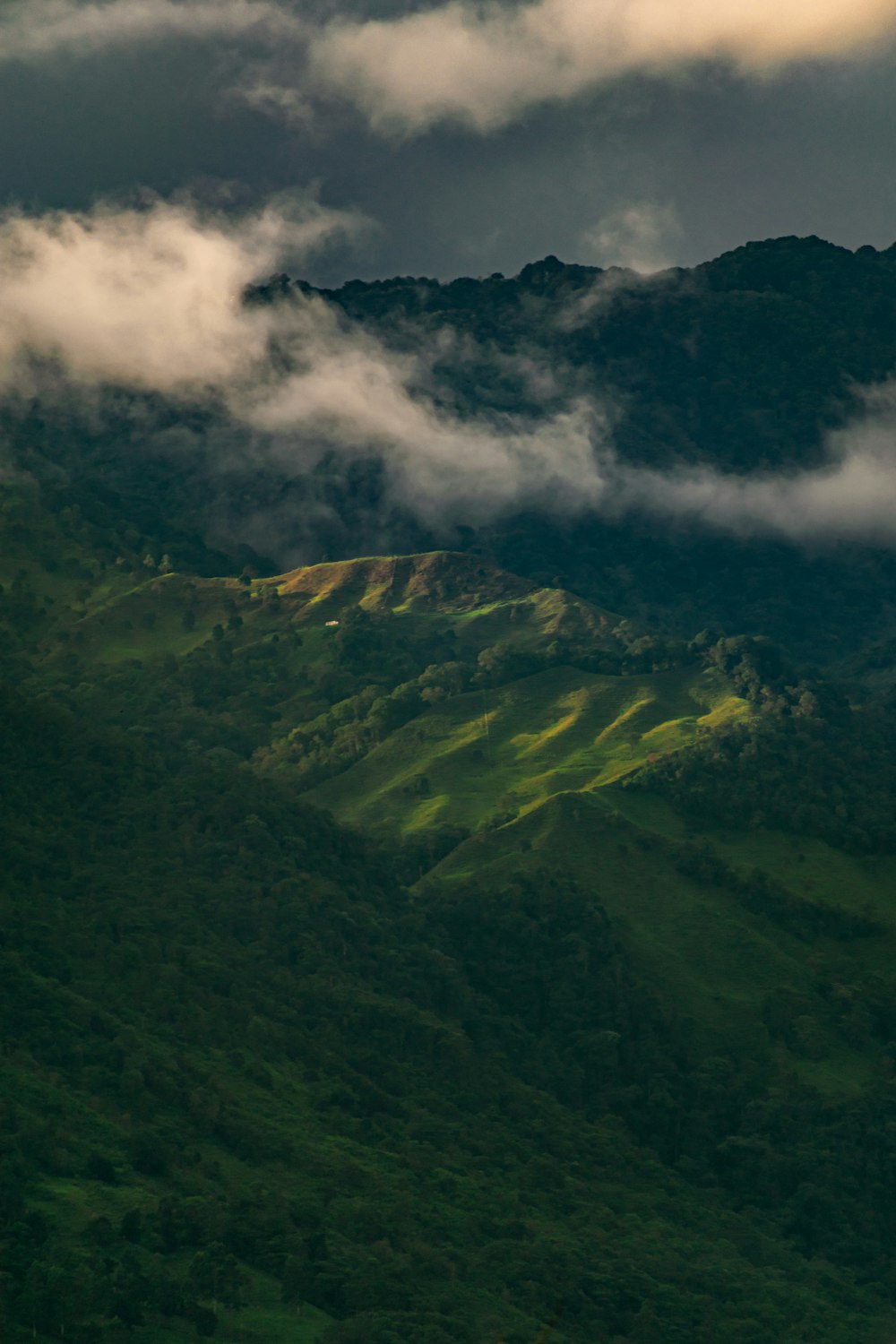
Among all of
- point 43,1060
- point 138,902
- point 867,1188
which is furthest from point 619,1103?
point 43,1060

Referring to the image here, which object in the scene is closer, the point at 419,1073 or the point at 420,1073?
the point at 419,1073

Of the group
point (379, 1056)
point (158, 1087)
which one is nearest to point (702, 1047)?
point (379, 1056)

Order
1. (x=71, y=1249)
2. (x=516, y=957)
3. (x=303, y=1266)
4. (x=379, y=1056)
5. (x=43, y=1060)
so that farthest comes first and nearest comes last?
(x=516, y=957) < (x=379, y=1056) < (x=43, y=1060) < (x=303, y=1266) < (x=71, y=1249)

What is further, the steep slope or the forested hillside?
the steep slope

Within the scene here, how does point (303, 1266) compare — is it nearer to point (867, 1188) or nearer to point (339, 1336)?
point (339, 1336)

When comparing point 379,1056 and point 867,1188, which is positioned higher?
point 379,1056

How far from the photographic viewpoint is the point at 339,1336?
323 ft

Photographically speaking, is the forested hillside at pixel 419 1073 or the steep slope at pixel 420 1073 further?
the steep slope at pixel 420 1073

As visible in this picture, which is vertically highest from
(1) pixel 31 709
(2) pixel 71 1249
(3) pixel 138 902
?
(1) pixel 31 709

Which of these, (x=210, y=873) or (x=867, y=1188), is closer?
(x=867, y=1188)

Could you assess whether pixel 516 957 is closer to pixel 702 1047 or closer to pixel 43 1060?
pixel 702 1047


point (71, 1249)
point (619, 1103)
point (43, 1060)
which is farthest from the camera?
point (619, 1103)

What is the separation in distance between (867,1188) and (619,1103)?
70.3 feet

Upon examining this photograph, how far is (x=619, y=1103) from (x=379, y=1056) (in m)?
23.6
